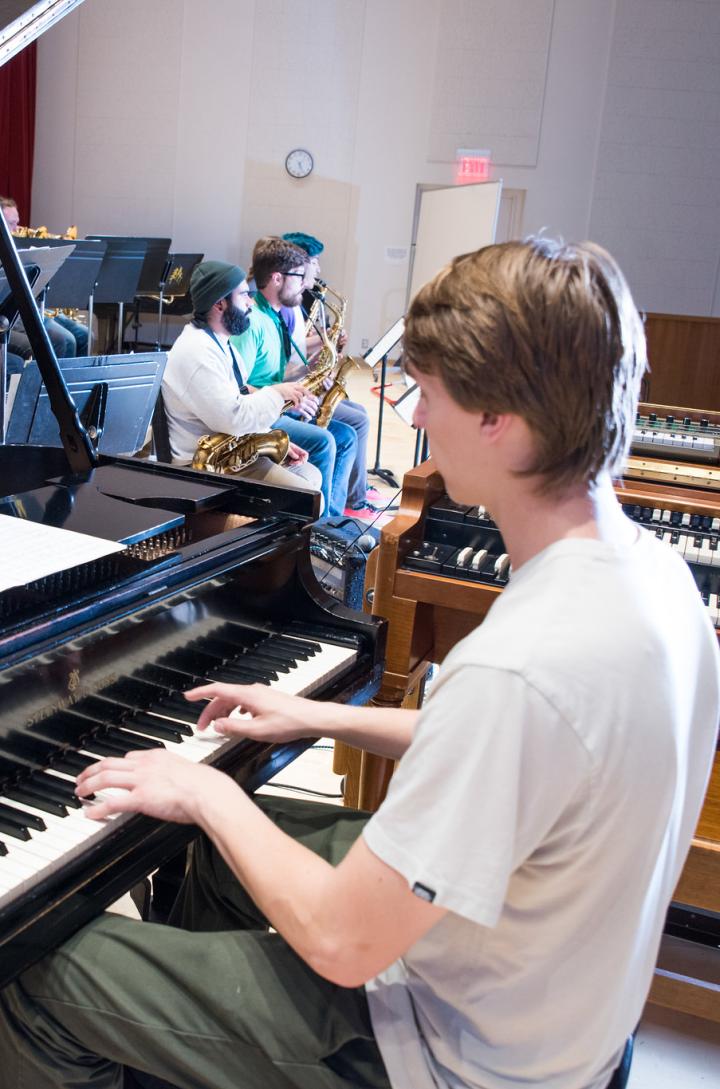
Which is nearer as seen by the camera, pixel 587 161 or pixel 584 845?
pixel 584 845

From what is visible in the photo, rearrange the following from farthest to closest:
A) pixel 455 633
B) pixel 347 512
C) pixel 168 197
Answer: pixel 168 197 < pixel 347 512 < pixel 455 633

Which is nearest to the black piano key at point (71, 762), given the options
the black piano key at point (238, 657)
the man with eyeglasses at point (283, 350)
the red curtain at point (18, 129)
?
the black piano key at point (238, 657)

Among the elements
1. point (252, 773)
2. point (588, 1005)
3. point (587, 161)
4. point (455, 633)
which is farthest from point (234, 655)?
point (587, 161)

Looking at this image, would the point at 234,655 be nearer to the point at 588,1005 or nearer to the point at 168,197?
the point at 588,1005

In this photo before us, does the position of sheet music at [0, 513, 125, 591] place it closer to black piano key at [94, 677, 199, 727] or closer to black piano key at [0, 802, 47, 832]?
black piano key at [94, 677, 199, 727]

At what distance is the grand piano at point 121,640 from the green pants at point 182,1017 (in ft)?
0.23

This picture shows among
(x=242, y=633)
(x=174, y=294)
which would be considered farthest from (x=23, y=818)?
(x=174, y=294)

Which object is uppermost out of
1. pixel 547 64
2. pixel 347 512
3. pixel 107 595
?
pixel 547 64

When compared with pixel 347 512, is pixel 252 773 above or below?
above

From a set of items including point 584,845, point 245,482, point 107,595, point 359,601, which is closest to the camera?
point 584,845

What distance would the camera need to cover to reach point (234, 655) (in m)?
1.85

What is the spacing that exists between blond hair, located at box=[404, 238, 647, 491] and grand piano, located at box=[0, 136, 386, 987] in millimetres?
732

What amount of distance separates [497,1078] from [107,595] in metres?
0.87

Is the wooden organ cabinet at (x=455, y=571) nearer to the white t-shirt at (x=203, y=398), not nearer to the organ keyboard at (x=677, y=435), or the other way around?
the organ keyboard at (x=677, y=435)
